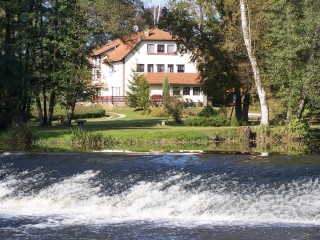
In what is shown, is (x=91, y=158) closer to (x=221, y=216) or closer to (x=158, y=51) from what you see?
(x=221, y=216)

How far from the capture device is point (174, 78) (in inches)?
3369

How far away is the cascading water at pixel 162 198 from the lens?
53.5 ft

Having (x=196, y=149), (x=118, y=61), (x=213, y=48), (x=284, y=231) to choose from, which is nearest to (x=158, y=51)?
(x=118, y=61)

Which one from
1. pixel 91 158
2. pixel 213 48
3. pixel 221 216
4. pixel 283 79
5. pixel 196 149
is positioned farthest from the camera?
pixel 213 48

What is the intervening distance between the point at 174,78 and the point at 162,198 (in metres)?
66.6

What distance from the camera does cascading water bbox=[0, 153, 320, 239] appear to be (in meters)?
16.3

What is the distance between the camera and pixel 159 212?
60.7 feet

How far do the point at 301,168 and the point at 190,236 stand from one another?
339 inches

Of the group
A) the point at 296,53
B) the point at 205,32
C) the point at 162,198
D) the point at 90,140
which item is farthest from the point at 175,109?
the point at 162,198

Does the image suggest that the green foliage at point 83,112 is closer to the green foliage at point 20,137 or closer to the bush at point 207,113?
the bush at point 207,113

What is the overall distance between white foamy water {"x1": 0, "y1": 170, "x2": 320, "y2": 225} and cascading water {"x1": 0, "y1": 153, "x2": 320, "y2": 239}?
0.03 meters

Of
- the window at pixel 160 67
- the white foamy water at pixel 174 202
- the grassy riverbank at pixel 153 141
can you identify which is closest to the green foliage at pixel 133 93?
the window at pixel 160 67

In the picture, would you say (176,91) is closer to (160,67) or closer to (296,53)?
(160,67)

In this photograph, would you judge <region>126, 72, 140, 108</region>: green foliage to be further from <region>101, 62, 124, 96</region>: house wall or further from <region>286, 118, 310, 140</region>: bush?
<region>286, 118, 310, 140</region>: bush
